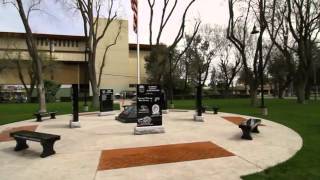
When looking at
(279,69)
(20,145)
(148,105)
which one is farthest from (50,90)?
(20,145)

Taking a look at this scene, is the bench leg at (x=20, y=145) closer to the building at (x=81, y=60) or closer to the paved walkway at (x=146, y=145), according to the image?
the paved walkway at (x=146, y=145)

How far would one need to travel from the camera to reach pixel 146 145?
12250 mm

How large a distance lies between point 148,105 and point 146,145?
2.93m

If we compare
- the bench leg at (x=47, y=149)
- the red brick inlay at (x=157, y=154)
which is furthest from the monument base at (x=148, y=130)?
the bench leg at (x=47, y=149)

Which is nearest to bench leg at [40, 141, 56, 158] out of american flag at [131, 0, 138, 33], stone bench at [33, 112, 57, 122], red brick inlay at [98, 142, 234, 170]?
red brick inlay at [98, 142, 234, 170]

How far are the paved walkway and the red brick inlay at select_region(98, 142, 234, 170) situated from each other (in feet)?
0.95

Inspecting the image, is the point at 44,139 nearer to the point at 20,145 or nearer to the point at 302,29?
the point at 20,145

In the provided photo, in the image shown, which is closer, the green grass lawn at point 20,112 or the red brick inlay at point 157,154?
the red brick inlay at point 157,154

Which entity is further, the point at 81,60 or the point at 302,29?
the point at 81,60

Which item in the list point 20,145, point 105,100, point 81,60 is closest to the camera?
point 20,145

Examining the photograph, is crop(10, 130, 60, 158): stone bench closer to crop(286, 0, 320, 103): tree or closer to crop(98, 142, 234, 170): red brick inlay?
crop(98, 142, 234, 170): red brick inlay

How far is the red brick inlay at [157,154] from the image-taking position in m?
9.77

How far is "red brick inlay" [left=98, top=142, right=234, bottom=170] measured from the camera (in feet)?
32.1

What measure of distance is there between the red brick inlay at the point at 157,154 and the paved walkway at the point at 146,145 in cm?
29
